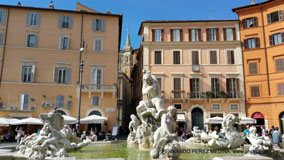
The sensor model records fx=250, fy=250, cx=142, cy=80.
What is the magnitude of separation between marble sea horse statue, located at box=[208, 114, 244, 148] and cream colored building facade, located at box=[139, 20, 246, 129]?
71.8ft

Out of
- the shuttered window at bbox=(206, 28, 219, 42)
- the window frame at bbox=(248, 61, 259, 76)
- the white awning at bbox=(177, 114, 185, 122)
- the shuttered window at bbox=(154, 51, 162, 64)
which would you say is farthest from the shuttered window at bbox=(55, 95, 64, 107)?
the window frame at bbox=(248, 61, 259, 76)

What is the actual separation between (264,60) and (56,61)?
82.8ft

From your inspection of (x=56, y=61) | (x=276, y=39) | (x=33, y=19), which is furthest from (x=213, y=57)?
(x=33, y=19)

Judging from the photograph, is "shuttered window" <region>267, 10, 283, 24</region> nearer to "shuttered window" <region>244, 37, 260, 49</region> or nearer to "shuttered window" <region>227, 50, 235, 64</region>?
"shuttered window" <region>244, 37, 260, 49</region>

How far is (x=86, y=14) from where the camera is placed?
31797 mm

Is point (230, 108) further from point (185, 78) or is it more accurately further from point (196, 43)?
point (196, 43)

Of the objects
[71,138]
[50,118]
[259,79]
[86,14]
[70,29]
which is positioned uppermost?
[86,14]

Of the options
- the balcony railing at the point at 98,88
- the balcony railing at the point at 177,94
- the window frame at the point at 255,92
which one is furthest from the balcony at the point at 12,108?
the window frame at the point at 255,92

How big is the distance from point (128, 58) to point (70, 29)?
3865 centimetres

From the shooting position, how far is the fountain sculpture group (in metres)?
5.88

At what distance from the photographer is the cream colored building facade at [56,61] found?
93.4 ft

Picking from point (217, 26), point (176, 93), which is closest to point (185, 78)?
point (176, 93)

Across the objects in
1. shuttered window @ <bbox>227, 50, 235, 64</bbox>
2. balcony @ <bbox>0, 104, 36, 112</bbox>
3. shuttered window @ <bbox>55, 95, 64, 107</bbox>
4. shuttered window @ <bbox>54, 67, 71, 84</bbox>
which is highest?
shuttered window @ <bbox>227, 50, 235, 64</bbox>

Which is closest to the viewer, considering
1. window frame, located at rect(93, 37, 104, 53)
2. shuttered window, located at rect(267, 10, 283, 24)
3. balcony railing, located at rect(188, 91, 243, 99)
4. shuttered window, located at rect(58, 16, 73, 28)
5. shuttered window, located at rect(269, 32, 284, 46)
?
shuttered window, located at rect(269, 32, 284, 46)
